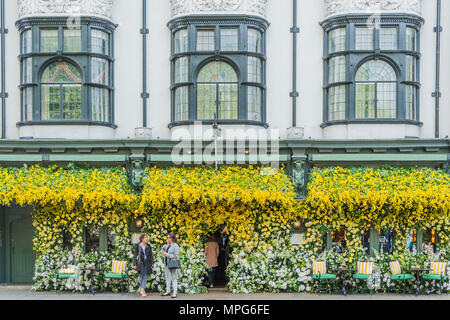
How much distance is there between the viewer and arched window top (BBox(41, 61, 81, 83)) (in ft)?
52.3

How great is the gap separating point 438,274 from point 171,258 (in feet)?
24.9

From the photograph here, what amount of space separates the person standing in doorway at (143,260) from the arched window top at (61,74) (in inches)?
216

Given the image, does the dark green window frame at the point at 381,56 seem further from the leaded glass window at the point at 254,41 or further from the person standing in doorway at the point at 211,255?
the person standing in doorway at the point at 211,255

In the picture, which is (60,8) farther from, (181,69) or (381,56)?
(381,56)

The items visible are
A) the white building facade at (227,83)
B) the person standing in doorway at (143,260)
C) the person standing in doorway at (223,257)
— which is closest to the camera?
the person standing in doorway at (143,260)

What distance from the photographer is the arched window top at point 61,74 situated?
15953mm

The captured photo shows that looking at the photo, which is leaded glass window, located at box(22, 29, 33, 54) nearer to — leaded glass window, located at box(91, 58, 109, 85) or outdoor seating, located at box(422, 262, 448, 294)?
leaded glass window, located at box(91, 58, 109, 85)

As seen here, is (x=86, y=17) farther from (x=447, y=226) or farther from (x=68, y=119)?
(x=447, y=226)

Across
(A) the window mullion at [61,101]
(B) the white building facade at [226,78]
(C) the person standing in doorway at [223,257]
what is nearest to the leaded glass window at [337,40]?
(B) the white building facade at [226,78]

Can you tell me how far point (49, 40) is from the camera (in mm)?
15938

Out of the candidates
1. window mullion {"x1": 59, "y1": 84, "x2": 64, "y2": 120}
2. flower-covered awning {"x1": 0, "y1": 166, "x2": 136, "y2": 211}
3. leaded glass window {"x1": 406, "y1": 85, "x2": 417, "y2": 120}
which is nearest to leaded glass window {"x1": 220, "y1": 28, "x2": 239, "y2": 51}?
flower-covered awning {"x1": 0, "y1": 166, "x2": 136, "y2": 211}

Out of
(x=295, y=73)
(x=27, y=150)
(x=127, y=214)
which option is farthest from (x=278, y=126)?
(x=27, y=150)

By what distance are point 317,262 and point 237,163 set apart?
3.73 metres

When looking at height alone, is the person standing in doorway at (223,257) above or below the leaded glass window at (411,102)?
below
